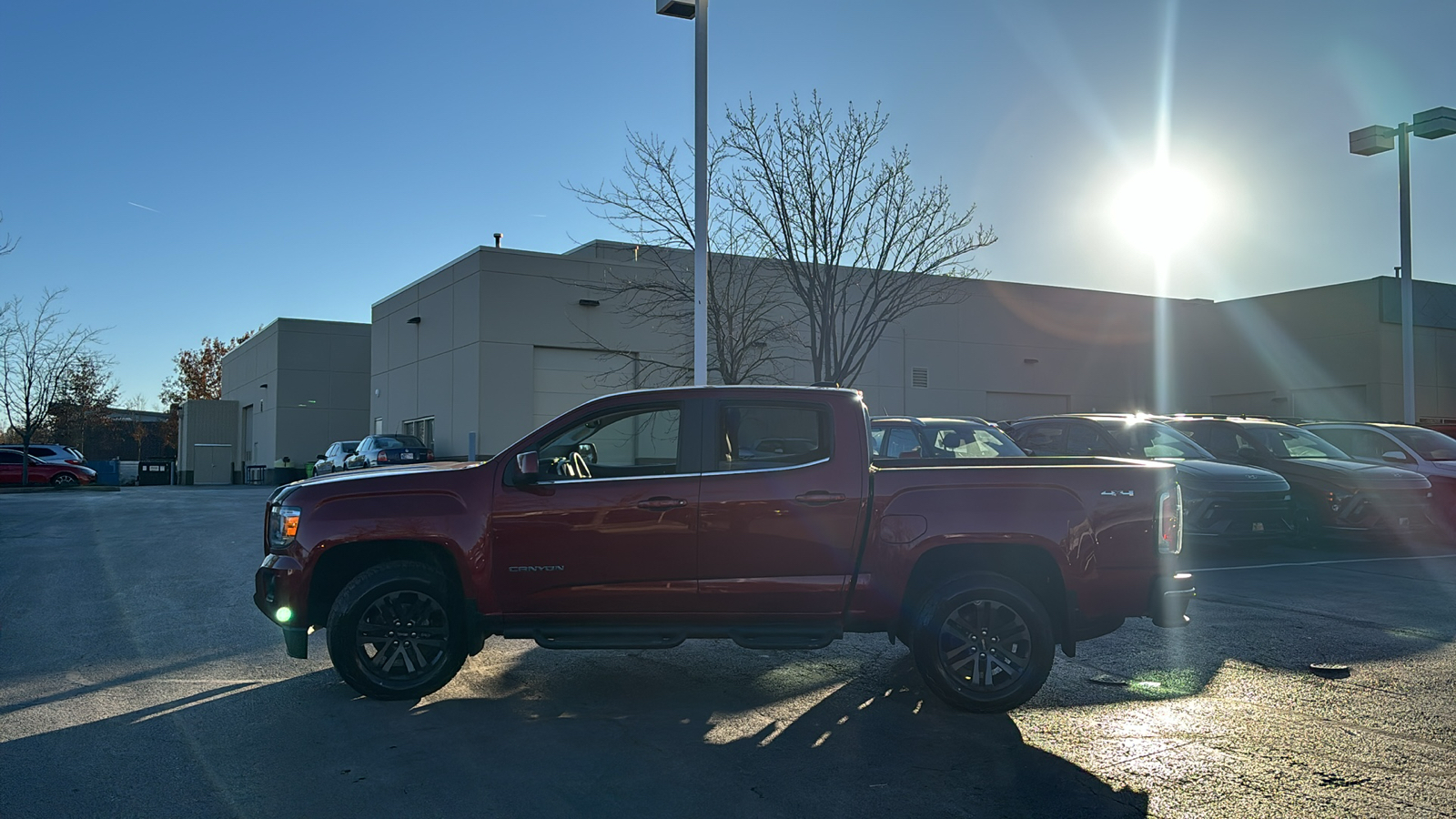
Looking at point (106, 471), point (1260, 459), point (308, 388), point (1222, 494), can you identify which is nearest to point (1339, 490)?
point (1260, 459)

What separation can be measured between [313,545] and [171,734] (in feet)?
4.21

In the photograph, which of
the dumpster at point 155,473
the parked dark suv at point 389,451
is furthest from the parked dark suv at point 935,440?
the dumpster at point 155,473

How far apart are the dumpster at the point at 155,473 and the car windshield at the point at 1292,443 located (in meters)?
47.7

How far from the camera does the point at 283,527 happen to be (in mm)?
6375

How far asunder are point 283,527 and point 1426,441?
17.0 metres

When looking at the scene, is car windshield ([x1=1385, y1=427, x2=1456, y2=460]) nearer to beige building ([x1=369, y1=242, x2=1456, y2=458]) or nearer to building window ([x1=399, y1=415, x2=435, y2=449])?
beige building ([x1=369, y1=242, x2=1456, y2=458])

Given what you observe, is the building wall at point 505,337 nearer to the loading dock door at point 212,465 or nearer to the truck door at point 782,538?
the truck door at point 782,538

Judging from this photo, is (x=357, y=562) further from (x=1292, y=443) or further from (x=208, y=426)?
(x=208, y=426)

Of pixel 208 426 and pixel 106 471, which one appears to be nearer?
pixel 106 471

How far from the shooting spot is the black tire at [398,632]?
618cm

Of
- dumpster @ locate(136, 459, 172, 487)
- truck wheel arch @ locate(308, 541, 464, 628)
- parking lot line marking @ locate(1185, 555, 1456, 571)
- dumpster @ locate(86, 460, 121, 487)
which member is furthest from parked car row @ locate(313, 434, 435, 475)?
dumpster @ locate(136, 459, 172, 487)

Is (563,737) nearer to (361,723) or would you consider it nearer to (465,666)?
(361,723)

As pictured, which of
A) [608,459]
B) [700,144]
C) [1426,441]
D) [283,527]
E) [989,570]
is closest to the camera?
[989,570]

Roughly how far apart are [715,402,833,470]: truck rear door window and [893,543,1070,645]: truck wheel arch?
94 cm
